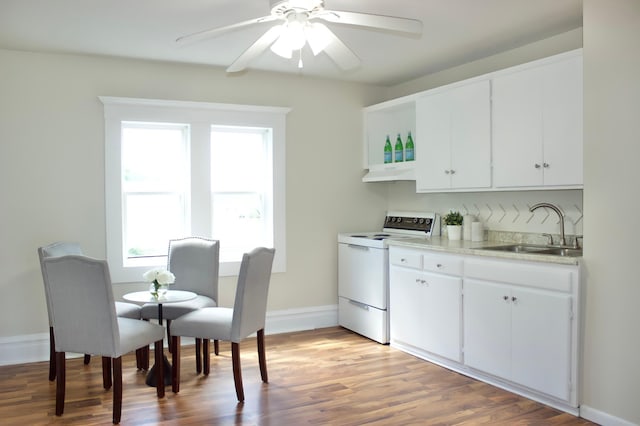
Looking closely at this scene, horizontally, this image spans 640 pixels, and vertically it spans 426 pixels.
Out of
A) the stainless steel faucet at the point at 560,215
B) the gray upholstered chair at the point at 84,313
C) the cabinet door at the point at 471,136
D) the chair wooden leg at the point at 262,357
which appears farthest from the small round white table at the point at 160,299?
the stainless steel faucet at the point at 560,215

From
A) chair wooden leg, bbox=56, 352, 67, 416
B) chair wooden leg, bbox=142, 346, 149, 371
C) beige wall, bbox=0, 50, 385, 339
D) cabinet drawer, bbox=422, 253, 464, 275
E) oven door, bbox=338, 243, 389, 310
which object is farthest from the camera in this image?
oven door, bbox=338, 243, 389, 310

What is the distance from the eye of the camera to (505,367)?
347cm

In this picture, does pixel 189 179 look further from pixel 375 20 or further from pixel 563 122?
pixel 563 122

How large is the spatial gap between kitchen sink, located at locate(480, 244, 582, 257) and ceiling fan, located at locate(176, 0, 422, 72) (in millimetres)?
1671

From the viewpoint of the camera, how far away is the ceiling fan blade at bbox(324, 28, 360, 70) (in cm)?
300

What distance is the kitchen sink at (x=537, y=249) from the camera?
3.44 meters

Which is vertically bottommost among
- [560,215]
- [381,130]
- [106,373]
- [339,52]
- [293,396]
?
[293,396]

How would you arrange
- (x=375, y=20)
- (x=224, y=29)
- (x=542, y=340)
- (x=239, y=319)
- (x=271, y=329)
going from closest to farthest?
(x=375, y=20)
(x=224, y=29)
(x=542, y=340)
(x=239, y=319)
(x=271, y=329)

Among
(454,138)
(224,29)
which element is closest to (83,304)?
(224,29)

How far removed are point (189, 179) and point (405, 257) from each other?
1.95 metres

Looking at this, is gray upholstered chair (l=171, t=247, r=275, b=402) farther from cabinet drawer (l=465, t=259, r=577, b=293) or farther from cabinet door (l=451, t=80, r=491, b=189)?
cabinet door (l=451, t=80, r=491, b=189)

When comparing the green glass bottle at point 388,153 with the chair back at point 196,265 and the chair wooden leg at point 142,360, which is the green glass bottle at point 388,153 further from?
the chair wooden leg at point 142,360

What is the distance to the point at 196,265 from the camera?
13.9 feet

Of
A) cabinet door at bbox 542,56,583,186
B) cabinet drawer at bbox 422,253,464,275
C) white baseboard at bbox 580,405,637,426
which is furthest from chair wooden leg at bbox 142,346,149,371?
cabinet door at bbox 542,56,583,186
